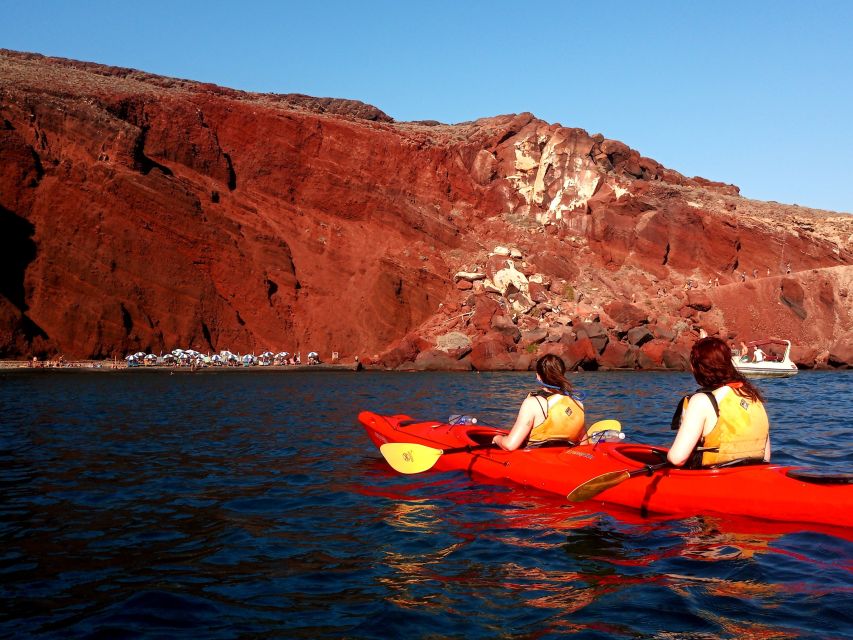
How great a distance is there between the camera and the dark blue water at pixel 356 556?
4293mm

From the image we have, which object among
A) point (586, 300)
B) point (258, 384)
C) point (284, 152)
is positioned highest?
point (284, 152)

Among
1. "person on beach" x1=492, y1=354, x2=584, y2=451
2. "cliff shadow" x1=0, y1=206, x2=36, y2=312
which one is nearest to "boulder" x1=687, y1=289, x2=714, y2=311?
"cliff shadow" x1=0, y1=206, x2=36, y2=312

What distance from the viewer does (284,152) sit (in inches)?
1972

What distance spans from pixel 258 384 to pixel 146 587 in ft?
71.9

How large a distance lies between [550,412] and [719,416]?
1999 mm

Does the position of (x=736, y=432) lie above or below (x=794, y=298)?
below

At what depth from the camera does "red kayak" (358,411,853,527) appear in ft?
19.6

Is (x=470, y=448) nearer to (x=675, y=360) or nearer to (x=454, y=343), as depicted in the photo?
(x=675, y=360)

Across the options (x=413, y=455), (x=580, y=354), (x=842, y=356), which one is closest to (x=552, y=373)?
(x=413, y=455)

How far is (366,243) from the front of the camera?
4822cm

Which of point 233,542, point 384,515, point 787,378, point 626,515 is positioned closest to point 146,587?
point 233,542

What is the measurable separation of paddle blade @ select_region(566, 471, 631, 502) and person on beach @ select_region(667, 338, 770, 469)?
46cm

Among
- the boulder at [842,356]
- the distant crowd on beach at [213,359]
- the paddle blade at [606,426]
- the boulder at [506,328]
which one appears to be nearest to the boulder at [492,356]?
the boulder at [506,328]

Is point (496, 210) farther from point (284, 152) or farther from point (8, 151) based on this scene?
point (8, 151)
